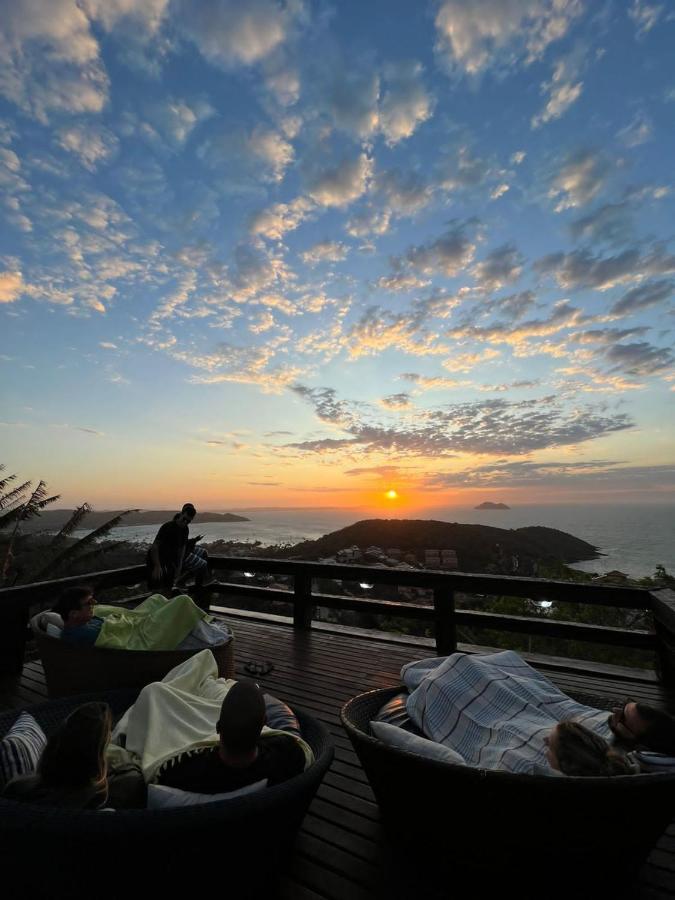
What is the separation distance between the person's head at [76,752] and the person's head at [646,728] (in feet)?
5.83

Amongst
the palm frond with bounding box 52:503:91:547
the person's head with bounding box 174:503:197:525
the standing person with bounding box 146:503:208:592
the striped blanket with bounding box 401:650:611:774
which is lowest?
the striped blanket with bounding box 401:650:611:774

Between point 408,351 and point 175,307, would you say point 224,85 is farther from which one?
point 408,351

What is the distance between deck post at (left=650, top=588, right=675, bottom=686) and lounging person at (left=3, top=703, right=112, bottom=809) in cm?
356

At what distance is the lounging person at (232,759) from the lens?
129 cm

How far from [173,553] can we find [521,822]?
4.11 m

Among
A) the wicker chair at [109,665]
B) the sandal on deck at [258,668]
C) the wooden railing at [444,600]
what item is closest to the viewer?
the wicker chair at [109,665]

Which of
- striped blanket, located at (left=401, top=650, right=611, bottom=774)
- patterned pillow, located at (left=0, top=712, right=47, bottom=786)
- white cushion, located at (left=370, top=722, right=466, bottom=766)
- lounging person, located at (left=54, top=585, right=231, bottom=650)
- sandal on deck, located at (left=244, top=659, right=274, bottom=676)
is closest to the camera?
patterned pillow, located at (left=0, top=712, right=47, bottom=786)

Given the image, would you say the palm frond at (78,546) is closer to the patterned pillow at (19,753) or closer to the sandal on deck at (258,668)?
the sandal on deck at (258,668)

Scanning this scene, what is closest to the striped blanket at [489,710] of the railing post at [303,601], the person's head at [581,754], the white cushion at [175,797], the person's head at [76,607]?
the person's head at [581,754]

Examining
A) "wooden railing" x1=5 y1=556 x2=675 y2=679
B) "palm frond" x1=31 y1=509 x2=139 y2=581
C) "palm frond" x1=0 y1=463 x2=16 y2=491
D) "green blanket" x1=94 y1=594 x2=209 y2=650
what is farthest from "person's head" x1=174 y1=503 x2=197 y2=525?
"palm frond" x1=0 y1=463 x2=16 y2=491

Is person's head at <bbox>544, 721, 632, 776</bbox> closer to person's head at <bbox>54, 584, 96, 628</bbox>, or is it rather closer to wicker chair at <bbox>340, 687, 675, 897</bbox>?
wicker chair at <bbox>340, 687, 675, 897</bbox>

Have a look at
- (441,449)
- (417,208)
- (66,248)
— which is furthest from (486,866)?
(441,449)

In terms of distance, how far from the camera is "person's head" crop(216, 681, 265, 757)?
130 centimetres

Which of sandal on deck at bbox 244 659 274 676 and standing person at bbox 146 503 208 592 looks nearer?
sandal on deck at bbox 244 659 274 676
